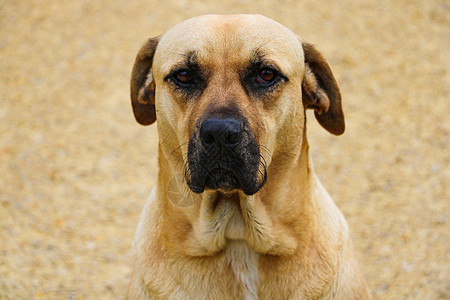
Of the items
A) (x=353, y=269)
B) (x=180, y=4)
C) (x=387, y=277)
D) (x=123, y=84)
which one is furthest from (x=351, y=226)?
(x=180, y=4)

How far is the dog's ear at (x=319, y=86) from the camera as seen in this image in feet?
10.0

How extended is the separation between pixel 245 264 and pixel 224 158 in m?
0.72

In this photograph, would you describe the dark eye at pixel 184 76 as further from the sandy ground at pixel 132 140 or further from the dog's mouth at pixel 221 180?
the sandy ground at pixel 132 140

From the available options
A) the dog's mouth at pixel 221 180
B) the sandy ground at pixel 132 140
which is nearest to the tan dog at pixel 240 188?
the dog's mouth at pixel 221 180

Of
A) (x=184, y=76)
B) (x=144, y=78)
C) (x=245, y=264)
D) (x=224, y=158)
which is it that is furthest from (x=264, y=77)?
(x=245, y=264)

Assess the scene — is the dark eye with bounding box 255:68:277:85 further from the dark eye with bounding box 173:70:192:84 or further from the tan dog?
the dark eye with bounding box 173:70:192:84

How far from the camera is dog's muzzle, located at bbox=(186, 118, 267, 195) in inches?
95.1

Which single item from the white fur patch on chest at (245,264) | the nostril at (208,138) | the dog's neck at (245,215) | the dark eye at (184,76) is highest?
the dark eye at (184,76)

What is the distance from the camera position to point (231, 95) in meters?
2.61

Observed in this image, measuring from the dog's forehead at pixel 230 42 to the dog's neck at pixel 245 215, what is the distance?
585 millimetres

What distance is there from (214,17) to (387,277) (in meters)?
3.19

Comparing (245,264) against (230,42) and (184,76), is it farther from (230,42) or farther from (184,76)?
(230,42)

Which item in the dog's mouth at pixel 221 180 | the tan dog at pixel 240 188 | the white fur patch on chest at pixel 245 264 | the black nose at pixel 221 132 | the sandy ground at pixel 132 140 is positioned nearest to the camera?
the black nose at pixel 221 132

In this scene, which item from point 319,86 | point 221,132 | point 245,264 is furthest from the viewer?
point 319,86
